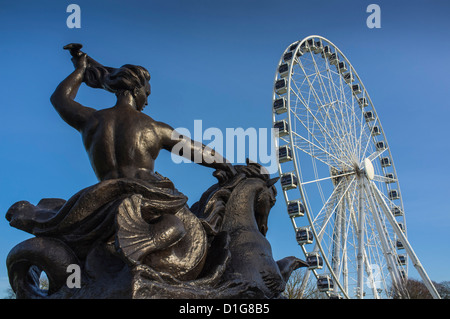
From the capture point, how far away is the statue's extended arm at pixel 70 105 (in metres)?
3.70

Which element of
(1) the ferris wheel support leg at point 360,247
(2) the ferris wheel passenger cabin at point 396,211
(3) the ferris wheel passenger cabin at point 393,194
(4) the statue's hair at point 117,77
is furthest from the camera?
(3) the ferris wheel passenger cabin at point 393,194

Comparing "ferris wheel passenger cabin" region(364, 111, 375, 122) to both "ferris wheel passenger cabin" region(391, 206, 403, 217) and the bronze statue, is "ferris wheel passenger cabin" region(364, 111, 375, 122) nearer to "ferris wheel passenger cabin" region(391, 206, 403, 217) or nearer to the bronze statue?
"ferris wheel passenger cabin" region(391, 206, 403, 217)

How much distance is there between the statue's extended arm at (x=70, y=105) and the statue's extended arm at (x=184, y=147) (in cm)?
65

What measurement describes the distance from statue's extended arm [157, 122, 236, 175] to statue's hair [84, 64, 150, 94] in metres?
0.47

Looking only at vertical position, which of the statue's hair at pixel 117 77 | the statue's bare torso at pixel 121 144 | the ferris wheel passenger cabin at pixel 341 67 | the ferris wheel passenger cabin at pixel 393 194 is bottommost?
the statue's bare torso at pixel 121 144

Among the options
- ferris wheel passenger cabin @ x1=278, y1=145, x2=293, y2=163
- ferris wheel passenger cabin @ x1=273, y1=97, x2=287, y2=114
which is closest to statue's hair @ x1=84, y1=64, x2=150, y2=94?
ferris wheel passenger cabin @ x1=278, y1=145, x2=293, y2=163

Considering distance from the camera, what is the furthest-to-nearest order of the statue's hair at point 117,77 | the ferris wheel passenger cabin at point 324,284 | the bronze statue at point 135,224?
1. the ferris wheel passenger cabin at point 324,284
2. the statue's hair at point 117,77
3. the bronze statue at point 135,224

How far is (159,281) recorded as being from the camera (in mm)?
2842

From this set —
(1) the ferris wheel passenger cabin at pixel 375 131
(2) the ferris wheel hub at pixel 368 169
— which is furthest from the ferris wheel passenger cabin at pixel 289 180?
(1) the ferris wheel passenger cabin at pixel 375 131

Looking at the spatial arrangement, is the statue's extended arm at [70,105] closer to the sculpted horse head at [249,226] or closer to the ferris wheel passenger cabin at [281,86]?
the sculpted horse head at [249,226]

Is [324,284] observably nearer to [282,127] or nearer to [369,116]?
[282,127]

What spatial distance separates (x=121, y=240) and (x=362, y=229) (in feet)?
56.2

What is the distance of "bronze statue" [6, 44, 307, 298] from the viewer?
2.94 metres

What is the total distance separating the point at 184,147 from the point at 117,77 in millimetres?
862
